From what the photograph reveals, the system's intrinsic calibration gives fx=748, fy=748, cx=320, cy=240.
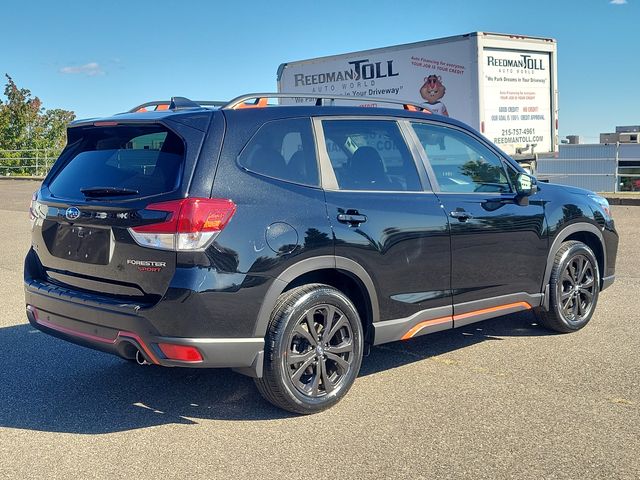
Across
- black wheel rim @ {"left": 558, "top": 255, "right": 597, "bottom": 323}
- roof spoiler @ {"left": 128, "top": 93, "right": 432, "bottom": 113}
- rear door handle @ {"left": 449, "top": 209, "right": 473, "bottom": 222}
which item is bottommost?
black wheel rim @ {"left": 558, "top": 255, "right": 597, "bottom": 323}

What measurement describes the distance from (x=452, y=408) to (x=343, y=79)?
14489 mm

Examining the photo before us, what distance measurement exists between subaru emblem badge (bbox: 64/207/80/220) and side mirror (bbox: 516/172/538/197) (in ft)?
10.5

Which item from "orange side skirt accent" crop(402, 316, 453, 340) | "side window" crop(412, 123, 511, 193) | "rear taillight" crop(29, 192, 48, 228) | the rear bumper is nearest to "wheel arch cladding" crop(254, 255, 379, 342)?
the rear bumper

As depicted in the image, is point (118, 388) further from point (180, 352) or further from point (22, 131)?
point (22, 131)

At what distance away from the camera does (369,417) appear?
434 cm

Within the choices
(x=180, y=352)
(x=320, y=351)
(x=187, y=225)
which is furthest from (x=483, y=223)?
(x=180, y=352)

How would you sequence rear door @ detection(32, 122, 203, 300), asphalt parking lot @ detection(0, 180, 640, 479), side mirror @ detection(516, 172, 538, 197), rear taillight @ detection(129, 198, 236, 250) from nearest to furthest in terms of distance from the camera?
1. asphalt parking lot @ detection(0, 180, 640, 479)
2. rear taillight @ detection(129, 198, 236, 250)
3. rear door @ detection(32, 122, 203, 300)
4. side mirror @ detection(516, 172, 538, 197)

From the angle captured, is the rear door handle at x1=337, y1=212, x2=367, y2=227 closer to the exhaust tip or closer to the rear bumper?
the rear bumper

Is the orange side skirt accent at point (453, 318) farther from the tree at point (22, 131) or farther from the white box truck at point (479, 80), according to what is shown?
the tree at point (22, 131)

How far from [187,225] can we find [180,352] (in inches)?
26.6

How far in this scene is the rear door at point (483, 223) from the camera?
17.0 ft

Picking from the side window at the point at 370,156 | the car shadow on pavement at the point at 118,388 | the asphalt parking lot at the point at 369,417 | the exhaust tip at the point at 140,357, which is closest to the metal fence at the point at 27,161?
the car shadow on pavement at the point at 118,388

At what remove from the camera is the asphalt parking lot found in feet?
12.2

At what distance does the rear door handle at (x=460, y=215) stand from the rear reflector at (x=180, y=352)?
6.77ft
